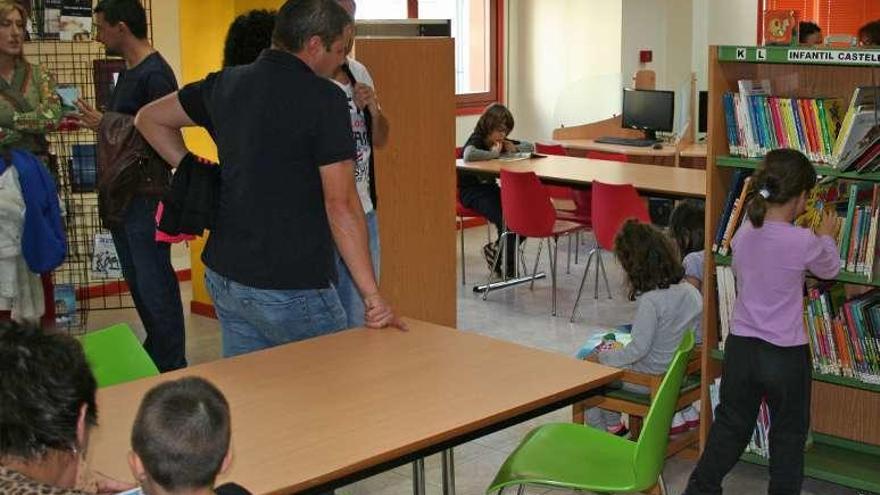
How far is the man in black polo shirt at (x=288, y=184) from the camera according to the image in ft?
10.5

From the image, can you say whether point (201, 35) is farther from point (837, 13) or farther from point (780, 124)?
point (837, 13)

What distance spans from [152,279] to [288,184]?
6.50 feet

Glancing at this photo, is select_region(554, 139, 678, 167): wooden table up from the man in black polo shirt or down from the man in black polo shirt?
down

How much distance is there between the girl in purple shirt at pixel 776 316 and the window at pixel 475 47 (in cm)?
611

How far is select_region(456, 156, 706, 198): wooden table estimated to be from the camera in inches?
263

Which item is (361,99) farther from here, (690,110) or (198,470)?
(690,110)

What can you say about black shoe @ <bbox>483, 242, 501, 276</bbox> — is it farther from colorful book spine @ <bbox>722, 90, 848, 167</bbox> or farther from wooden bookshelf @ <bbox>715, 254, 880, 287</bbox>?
wooden bookshelf @ <bbox>715, 254, 880, 287</bbox>

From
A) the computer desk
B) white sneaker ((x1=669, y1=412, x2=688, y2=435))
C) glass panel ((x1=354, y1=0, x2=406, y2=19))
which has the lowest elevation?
white sneaker ((x1=669, y1=412, x2=688, y2=435))

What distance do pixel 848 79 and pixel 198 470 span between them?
3.04 metres

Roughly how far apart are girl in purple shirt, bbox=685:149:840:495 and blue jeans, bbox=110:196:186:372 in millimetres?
2361

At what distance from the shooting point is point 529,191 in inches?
276

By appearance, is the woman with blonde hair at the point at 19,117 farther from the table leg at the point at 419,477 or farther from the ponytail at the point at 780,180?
the ponytail at the point at 780,180

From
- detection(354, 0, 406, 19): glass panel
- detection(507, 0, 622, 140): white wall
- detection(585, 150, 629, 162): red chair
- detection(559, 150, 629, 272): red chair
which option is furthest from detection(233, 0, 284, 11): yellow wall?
detection(507, 0, 622, 140): white wall

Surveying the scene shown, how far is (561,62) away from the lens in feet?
33.2
